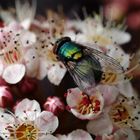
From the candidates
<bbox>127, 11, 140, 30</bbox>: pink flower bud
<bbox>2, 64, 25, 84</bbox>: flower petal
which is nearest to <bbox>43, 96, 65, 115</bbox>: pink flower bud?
<bbox>2, 64, 25, 84</bbox>: flower petal

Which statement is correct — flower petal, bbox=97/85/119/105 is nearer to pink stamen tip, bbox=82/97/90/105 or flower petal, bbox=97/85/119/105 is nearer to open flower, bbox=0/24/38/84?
pink stamen tip, bbox=82/97/90/105

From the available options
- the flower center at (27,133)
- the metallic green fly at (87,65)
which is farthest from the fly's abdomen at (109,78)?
the flower center at (27,133)

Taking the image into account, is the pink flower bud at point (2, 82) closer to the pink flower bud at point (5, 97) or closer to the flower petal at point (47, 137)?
the pink flower bud at point (5, 97)

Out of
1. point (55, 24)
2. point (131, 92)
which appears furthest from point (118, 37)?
point (131, 92)

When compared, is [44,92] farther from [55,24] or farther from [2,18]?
[2,18]

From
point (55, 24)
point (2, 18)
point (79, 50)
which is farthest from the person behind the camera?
point (2, 18)

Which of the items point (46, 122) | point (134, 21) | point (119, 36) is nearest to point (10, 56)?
point (46, 122)
